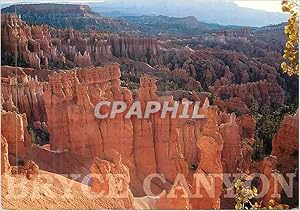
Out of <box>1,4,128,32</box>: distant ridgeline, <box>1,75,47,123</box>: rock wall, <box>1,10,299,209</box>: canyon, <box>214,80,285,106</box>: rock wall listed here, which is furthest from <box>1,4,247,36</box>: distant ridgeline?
<box>1,75,47,123</box>: rock wall

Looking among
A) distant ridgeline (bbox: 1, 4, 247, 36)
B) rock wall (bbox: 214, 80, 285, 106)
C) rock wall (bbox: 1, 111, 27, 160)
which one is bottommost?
rock wall (bbox: 214, 80, 285, 106)

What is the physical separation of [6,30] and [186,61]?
1310 cm

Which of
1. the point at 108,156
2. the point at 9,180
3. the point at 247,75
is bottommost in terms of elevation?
the point at 247,75

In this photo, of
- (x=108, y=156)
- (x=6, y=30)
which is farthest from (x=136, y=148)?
(x=6, y=30)

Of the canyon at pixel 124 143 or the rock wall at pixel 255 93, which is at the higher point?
the canyon at pixel 124 143

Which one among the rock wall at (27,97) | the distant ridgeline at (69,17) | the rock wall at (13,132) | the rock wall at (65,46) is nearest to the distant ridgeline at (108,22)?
the distant ridgeline at (69,17)

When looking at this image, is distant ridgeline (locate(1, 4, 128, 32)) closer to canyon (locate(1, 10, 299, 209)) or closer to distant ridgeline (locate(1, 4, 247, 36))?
distant ridgeline (locate(1, 4, 247, 36))

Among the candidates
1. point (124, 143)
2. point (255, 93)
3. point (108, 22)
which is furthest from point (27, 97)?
point (108, 22)

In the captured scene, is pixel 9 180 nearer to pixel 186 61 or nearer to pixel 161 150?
pixel 161 150

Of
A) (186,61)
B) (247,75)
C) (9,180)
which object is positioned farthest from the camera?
(186,61)

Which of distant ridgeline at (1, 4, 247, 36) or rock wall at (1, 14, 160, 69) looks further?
distant ridgeline at (1, 4, 247, 36)

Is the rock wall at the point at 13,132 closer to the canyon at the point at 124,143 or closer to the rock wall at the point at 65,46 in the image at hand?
the canyon at the point at 124,143

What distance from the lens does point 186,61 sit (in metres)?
40.7

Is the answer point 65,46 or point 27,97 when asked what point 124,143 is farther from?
point 65,46
